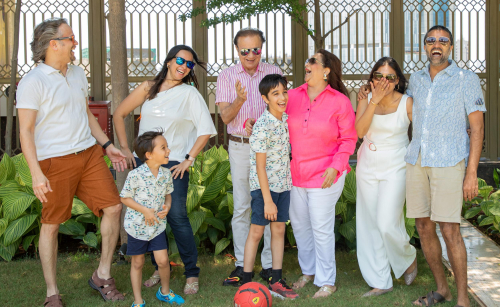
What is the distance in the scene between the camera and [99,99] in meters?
8.20

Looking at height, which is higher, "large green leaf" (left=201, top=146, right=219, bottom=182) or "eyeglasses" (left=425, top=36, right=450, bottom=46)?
"eyeglasses" (left=425, top=36, right=450, bottom=46)

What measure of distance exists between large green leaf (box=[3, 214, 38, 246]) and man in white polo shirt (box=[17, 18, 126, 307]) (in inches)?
45.9

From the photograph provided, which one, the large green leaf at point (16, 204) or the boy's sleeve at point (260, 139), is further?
the large green leaf at point (16, 204)

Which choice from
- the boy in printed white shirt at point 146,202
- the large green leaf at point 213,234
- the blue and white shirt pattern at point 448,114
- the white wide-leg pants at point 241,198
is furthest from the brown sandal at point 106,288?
the blue and white shirt pattern at point 448,114

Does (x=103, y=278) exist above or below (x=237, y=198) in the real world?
below

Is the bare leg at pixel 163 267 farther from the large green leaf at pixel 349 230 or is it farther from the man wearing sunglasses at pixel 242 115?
the large green leaf at pixel 349 230

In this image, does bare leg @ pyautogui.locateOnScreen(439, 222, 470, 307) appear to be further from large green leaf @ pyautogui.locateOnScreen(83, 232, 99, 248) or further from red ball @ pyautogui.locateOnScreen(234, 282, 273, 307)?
large green leaf @ pyautogui.locateOnScreen(83, 232, 99, 248)

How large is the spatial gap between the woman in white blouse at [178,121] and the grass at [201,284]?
277mm

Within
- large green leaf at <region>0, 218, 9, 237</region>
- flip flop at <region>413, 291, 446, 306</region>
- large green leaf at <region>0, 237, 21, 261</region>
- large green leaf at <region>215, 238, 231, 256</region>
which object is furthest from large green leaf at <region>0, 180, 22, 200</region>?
flip flop at <region>413, 291, 446, 306</region>

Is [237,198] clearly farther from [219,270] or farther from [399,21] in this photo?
[399,21]

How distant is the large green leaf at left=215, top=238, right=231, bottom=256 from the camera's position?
507cm

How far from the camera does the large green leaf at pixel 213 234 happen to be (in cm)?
522

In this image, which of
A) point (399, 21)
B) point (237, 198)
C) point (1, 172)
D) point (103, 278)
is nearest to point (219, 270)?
point (237, 198)

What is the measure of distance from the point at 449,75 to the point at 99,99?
19.0ft
